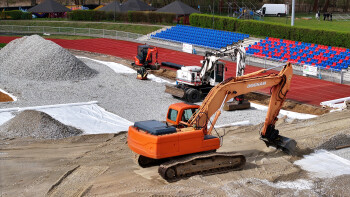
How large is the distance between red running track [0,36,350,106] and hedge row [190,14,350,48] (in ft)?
28.8

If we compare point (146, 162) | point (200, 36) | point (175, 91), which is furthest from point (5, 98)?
point (200, 36)

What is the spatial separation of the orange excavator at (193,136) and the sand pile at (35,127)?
502 centimetres

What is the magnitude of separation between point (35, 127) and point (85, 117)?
11.2 ft

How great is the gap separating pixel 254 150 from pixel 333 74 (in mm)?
18557

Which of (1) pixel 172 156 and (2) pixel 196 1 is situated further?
(2) pixel 196 1

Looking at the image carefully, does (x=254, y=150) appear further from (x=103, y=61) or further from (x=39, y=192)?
(x=103, y=61)

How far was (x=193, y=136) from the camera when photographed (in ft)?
47.9

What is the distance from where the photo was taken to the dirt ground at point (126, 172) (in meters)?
13.7

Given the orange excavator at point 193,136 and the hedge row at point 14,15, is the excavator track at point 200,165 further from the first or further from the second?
the hedge row at point 14,15

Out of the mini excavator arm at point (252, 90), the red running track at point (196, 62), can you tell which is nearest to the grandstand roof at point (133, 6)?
the red running track at point (196, 62)

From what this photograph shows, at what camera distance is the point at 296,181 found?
48.8 ft

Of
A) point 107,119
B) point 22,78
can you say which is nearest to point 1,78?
point 22,78

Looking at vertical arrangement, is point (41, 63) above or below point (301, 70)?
above

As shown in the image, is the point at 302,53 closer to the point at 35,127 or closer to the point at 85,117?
the point at 85,117
